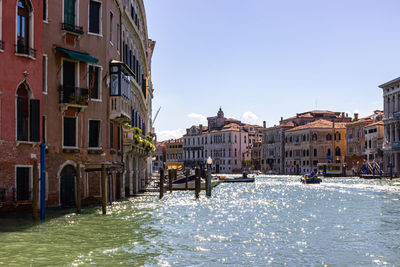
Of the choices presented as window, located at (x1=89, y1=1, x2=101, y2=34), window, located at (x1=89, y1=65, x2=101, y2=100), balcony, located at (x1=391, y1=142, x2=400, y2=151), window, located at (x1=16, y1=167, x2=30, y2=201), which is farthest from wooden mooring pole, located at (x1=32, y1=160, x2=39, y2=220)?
balcony, located at (x1=391, y1=142, x2=400, y2=151)

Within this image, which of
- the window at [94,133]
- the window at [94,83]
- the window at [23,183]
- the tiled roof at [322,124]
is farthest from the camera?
the tiled roof at [322,124]

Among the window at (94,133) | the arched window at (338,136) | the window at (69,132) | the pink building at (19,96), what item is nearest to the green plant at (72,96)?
the window at (69,132)

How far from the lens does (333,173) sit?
268 ft

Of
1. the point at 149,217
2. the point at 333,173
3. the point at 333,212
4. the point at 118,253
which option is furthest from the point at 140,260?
the point at 333,173

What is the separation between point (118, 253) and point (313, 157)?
89.2m

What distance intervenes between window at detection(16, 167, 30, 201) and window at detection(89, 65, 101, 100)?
4.53 meters

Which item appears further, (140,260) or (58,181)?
(58,181)

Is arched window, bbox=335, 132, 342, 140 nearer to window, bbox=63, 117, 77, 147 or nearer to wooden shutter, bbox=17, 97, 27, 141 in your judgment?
window, bbox=63, 117, 77, 147

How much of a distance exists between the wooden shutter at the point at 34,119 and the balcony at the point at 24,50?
158cm

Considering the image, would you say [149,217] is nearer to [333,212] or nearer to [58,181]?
[58,181]

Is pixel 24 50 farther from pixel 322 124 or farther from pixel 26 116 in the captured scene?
pixel 322 124

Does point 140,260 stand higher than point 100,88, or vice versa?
point 100,88

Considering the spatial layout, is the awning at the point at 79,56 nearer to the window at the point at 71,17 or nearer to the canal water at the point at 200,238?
the window at the point at 71,17

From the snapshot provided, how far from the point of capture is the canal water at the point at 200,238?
38.8 feet
